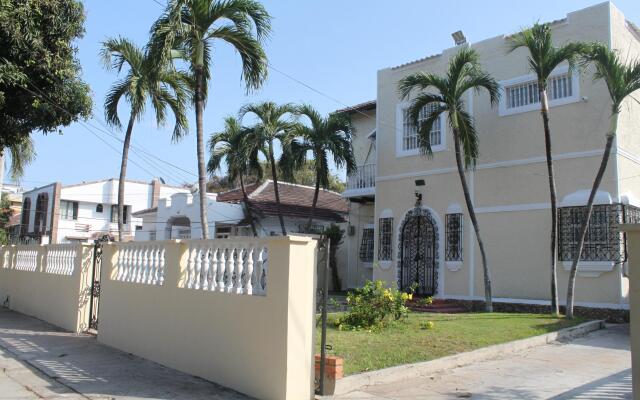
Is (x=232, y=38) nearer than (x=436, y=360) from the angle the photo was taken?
No

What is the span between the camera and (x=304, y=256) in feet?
19.7

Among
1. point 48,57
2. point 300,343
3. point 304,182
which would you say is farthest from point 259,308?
point 304,182

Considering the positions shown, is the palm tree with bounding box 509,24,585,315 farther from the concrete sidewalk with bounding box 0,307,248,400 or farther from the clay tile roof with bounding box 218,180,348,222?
the clay tile roof with bounding box 218,180,348,222

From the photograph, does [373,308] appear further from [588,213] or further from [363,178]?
[363,178]

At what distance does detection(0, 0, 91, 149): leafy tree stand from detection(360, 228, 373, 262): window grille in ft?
40.5

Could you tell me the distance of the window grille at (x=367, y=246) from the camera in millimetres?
21578

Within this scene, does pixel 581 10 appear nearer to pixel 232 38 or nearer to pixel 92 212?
pixel 232 38

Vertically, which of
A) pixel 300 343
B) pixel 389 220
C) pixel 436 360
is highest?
pixel 389 220

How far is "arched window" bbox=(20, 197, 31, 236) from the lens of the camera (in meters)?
52.4

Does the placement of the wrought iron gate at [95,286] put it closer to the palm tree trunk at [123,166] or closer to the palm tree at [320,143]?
the palm tree trunk at [123,166]

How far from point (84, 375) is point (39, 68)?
6.38 metres

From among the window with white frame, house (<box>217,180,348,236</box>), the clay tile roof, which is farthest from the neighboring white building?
the window with white frame

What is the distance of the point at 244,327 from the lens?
6305 millimetres

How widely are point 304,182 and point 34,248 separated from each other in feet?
92.3
